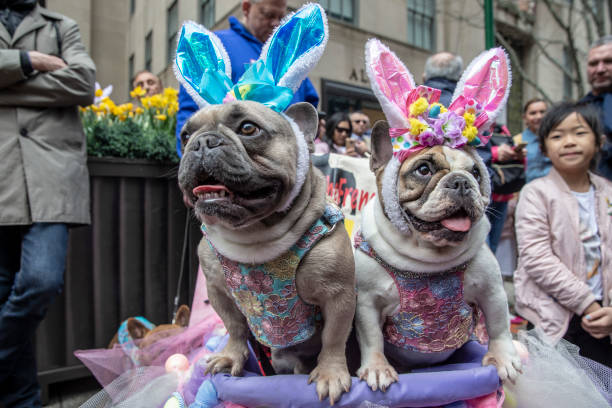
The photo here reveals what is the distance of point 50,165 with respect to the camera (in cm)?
208

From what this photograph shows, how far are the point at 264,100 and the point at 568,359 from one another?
1.31m

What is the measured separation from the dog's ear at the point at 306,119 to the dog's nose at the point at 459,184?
45 centimetres

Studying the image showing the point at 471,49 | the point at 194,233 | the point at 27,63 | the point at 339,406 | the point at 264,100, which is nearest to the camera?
the point at 339,406

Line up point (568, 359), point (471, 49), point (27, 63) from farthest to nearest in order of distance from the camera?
1. point (471, 49)
2. point (27, 63)
3. point (568, 359)

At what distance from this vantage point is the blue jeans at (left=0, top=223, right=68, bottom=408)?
6.41 feet

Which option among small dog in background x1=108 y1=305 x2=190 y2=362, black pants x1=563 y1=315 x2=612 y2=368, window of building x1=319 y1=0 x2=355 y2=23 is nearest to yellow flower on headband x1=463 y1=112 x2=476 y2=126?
black pants x1=563 y1=315 x2=612 y2=368

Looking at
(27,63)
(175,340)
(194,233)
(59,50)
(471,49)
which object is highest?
(471,49)

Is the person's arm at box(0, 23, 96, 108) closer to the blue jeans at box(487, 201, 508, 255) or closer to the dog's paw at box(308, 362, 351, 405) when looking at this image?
the dog's paw at box(308, 362, 351, 405)

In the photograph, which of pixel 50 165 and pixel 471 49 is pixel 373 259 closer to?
pixel 50 165

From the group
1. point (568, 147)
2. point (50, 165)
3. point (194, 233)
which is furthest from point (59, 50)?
point (568, 147)

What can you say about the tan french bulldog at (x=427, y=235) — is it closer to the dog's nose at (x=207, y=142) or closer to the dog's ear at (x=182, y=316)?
the dog's nose at (x=207, y=142)

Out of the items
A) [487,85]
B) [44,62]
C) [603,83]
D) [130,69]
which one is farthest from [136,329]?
[130,69]

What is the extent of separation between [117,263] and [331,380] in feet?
6.72

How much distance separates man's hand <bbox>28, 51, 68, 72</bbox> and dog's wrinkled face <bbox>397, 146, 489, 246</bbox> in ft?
6.04
